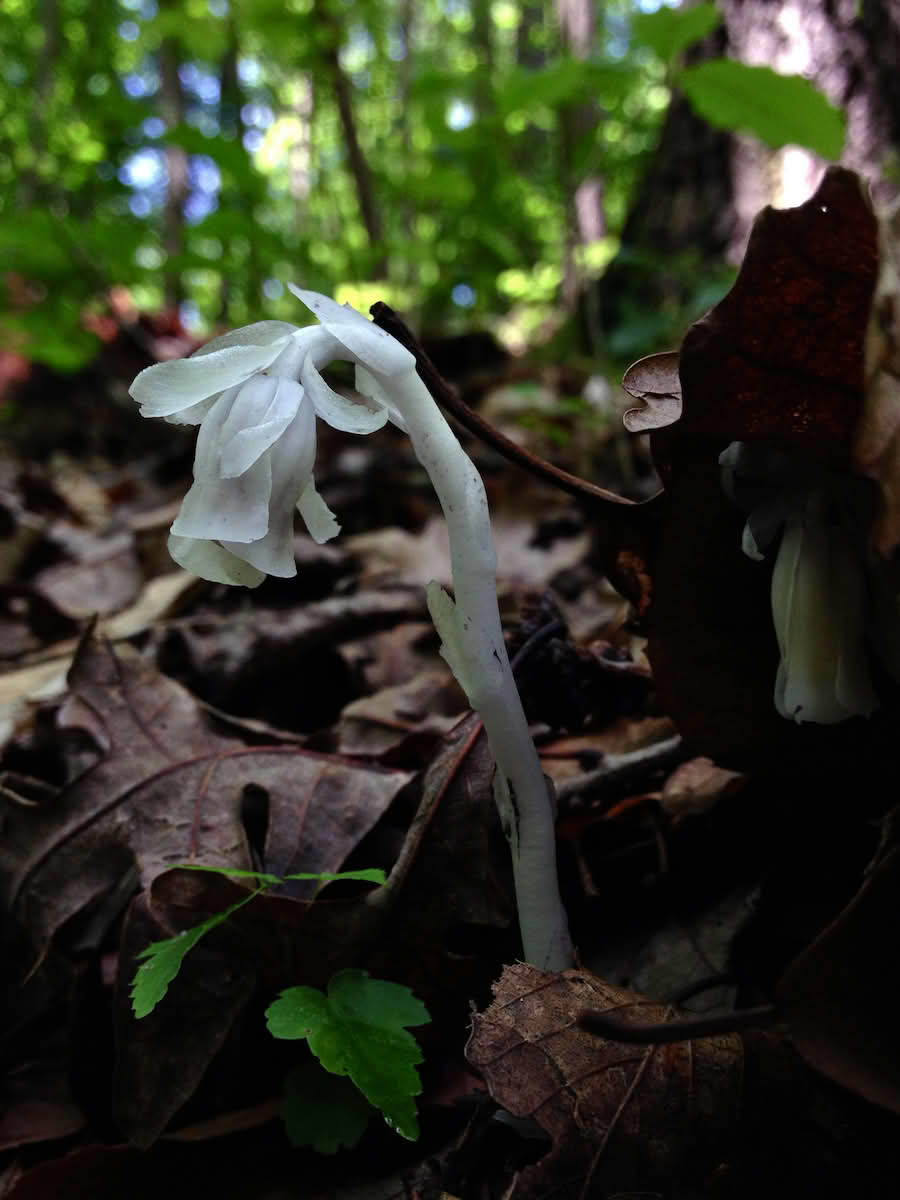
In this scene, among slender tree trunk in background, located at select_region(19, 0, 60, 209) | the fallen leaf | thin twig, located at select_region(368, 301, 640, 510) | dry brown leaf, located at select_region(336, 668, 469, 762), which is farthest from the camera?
slender tree trunk in background, located at select_region(19, 0, 60, 209)

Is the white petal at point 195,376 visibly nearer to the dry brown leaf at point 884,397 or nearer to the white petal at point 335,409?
the white petal at point 335,409

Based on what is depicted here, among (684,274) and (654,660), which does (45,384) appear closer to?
(684,274)

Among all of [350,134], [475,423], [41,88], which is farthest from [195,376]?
[41,88]

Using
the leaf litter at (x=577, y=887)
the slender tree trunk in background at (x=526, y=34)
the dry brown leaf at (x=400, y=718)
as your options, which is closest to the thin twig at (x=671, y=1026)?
the leaf litter at (x=577, y=887)

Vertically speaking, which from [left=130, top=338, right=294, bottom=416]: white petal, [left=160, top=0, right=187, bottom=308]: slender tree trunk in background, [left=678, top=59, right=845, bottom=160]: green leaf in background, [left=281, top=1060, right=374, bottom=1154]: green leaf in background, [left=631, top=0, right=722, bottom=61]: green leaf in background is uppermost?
[left=160, top=0, right=187, bottom=308]: slender tree trunk in background

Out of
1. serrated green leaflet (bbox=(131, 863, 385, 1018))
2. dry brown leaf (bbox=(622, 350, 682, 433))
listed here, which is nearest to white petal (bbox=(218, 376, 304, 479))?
dry brown leaf (bbox=(622, 350, 682, 433))

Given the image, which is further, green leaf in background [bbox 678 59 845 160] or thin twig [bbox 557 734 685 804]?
green leaf in background [bbox 678 59 845 160]

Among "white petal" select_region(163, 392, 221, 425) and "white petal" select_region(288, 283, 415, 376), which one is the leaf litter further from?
"white petal" select_region(163, 392, 221, 425)
